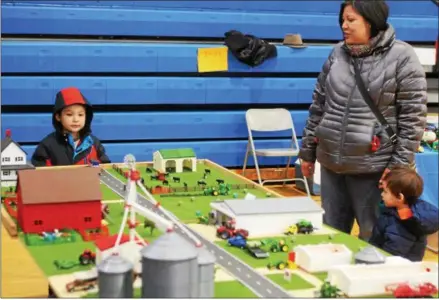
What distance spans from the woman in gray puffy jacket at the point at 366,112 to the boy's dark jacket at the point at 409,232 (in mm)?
498

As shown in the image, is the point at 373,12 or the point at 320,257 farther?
the point at 373,12

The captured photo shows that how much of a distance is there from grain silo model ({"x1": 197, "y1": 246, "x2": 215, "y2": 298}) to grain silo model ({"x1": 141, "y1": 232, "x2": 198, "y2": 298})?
0.21 ft

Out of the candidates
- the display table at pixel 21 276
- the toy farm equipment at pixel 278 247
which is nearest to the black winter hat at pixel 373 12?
the toy farm equipment at pixel 278 247

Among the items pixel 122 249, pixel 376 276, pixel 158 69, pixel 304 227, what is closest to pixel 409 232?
pixel 304 227

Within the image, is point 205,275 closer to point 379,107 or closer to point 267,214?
point 267,214

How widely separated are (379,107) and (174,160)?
1151 mm

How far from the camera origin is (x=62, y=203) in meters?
2.90

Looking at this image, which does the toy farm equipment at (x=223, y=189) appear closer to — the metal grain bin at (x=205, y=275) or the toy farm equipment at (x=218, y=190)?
the toy farm equipment at (x=218, y=190)

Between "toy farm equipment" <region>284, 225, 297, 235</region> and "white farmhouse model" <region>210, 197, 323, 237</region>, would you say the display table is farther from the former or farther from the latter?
"toy farm equipment" <region>284, 225, 297, 235</region>

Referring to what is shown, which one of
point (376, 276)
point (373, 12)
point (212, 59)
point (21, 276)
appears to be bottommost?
point (21, 276)

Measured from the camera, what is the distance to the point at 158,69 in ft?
21.8

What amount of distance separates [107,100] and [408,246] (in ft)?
12.9

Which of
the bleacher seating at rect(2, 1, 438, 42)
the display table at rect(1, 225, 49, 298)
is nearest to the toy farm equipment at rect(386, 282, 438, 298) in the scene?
the display table at rect(1, 225, 49, 298)

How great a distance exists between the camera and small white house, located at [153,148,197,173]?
4188 mm
